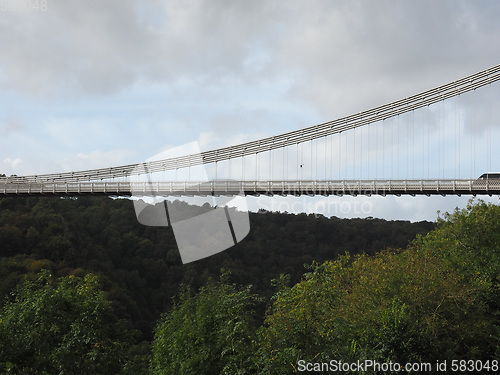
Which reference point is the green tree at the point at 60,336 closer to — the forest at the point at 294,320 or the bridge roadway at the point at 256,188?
the forest at the point at 294,320

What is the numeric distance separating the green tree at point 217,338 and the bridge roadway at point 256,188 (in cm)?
1261

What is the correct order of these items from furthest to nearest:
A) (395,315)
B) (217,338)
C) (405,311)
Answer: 1. (405,311)
2. (395,315)
3. (217,338)

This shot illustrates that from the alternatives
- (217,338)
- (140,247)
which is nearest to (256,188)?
(217,338)

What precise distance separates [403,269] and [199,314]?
8.95m

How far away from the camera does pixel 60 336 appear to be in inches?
559

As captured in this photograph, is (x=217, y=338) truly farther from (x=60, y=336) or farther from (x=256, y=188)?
(x=256, y=188)

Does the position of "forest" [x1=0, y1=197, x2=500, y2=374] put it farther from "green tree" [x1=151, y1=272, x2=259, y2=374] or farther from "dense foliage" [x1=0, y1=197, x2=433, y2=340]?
"dense foliage" [x1=0, y1=197, x2=433, y2=340]

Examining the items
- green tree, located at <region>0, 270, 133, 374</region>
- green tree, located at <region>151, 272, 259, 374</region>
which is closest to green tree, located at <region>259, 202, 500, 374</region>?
green tree, located at <region>151, 272, 259, 374</region>

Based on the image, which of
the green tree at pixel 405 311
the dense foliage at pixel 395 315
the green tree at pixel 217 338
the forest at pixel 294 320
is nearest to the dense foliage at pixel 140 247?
the forest at pixel 294 320

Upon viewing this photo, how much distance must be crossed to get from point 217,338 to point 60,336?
14.5ft

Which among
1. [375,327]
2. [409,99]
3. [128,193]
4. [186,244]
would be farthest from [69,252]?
[375,327]

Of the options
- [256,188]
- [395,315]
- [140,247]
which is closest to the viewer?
[395,315]

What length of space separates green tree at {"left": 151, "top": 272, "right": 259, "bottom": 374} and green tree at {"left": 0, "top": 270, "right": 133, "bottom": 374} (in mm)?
1931

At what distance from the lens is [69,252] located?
1748 inches
